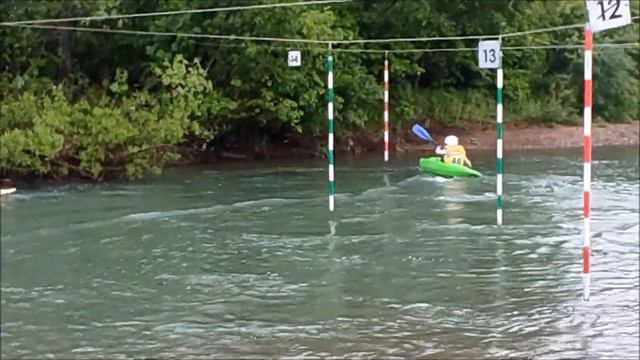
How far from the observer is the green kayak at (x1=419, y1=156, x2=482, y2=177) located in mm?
15062

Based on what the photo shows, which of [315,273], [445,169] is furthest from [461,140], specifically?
[315,273]

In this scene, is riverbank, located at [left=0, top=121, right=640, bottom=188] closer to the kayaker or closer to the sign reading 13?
the kayaker

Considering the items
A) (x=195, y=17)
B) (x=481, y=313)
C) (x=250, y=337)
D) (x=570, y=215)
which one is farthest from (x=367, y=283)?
(x=195, y=17)

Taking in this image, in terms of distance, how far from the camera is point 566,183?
1499 cm

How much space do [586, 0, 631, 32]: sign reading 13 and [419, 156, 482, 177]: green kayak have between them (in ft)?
26.4

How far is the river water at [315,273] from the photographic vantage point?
6398 mm

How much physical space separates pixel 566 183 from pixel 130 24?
8327mm

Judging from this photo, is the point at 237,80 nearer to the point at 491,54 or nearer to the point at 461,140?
the point at 461,140

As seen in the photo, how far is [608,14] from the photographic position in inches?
273

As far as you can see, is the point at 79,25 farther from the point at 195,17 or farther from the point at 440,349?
the point at 440,349

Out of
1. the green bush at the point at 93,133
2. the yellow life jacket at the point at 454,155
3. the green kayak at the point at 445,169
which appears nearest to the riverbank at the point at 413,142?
the green bush at the point at 93,133

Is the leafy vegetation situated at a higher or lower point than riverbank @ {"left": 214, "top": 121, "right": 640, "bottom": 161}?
→ higher

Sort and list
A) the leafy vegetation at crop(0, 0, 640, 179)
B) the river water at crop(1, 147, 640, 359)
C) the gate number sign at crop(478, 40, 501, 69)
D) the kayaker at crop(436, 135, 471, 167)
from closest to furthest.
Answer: the river water at crop(1, 147, 640, 359) < the gate number sign at crop(478, 40, 501, 69) < the leafy vegetation at crop(0, 0, 640, 179) < the kayaker at crop(436, 135, 471, 167)

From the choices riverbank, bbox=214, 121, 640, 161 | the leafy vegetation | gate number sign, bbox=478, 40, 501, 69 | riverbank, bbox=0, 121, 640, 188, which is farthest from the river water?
riverbank, bbox=214, 121, 640, 161
